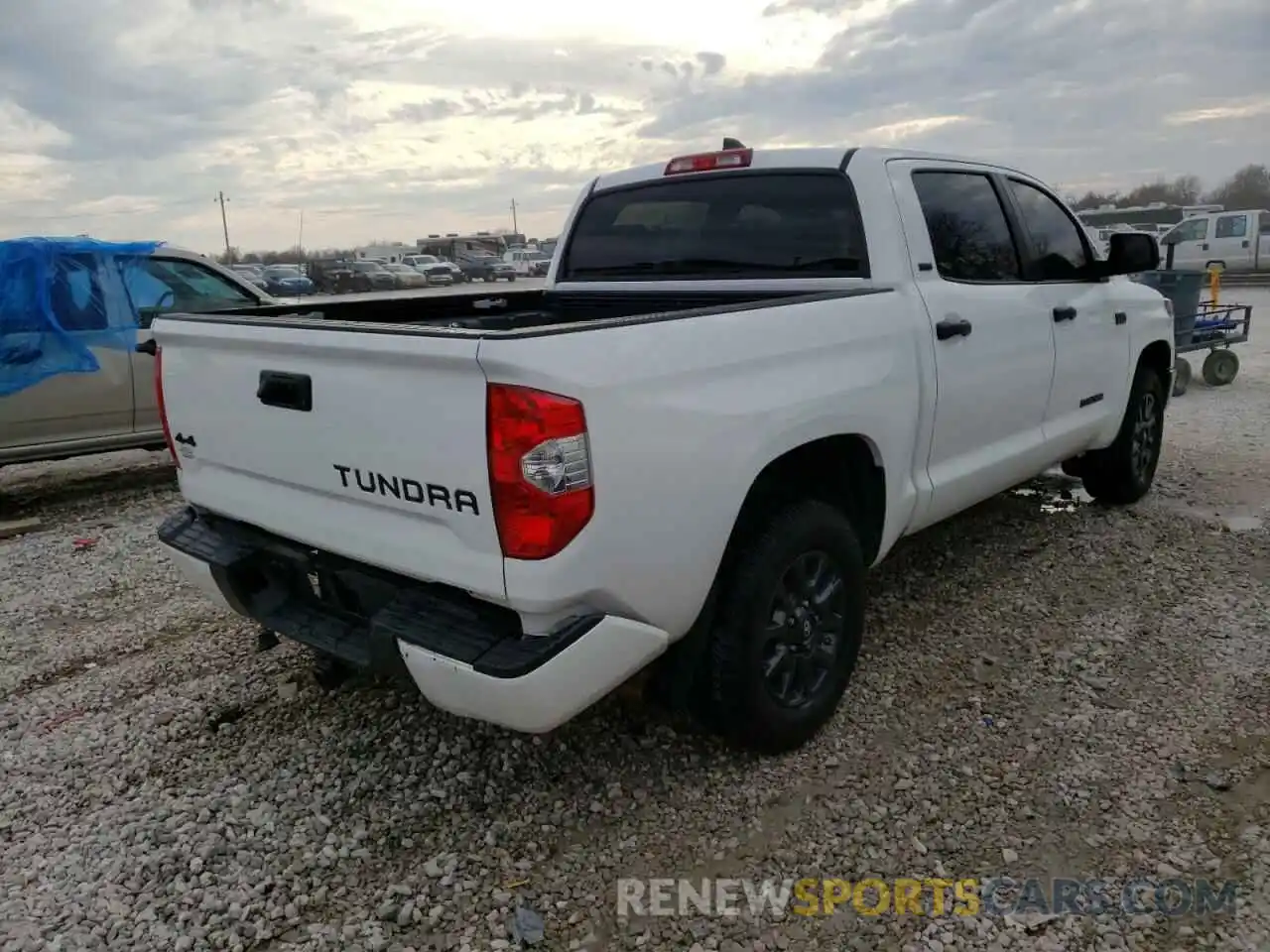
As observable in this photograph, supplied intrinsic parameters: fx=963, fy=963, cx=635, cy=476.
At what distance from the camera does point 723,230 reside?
3902 millimetres

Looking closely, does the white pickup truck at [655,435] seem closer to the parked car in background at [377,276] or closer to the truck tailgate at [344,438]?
the truck tailgate at [344,438]

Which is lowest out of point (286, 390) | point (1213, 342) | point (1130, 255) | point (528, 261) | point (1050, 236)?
point (1213, 342)

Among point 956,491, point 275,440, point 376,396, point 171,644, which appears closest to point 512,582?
point 376,396

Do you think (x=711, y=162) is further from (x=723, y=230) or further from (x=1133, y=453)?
(x=1133, y=453)

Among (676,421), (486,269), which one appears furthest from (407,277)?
(676,421)

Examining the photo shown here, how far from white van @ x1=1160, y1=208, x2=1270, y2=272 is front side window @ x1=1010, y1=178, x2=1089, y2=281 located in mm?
20112

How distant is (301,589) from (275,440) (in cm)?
47

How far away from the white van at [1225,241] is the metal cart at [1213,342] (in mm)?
13775

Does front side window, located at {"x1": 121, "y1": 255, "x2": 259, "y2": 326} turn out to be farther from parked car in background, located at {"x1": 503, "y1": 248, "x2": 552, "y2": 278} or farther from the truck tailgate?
parked car in background, located at {"x1": 503, "y1": 248, "x2": 552, "y2": 278}

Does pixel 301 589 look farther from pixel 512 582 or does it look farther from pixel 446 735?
pixel 512 582

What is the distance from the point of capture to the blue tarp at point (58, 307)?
6.28 m

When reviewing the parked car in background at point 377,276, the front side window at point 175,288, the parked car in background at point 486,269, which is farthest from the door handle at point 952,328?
the parked car in background at point 486,269

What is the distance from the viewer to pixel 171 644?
418 cm

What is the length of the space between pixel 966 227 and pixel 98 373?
18.7ft
